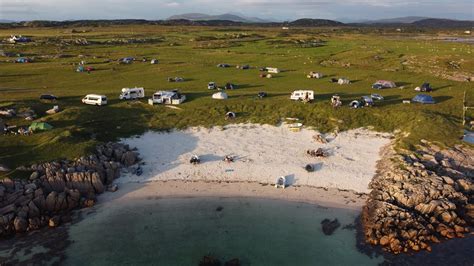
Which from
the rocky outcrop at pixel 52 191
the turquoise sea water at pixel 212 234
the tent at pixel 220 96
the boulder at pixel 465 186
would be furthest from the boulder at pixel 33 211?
the boulder at pixel 465 186

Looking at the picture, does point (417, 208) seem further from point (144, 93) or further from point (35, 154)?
point (144, 93)

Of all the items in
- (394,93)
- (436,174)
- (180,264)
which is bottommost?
(180,264)

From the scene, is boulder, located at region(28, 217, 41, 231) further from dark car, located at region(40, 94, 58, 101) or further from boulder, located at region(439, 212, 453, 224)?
boulder, located at region(439, 212, 453, 224)

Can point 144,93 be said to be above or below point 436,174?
above

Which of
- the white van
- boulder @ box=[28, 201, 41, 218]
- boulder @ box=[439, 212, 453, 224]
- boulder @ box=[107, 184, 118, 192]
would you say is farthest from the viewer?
the white van

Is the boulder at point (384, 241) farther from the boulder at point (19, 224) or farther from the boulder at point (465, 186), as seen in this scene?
the boulder at point (19, 224)

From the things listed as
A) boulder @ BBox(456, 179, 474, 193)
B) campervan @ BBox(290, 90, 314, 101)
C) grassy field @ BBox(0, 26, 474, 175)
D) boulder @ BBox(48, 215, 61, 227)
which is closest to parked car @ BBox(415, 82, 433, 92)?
grassy field @ BBox(0, 26, 474, 175)

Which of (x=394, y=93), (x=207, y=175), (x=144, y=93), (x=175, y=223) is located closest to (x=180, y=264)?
(x=175, y=223)
